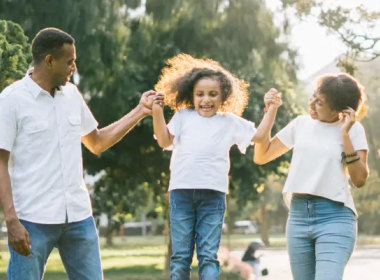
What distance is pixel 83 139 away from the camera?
536 cm

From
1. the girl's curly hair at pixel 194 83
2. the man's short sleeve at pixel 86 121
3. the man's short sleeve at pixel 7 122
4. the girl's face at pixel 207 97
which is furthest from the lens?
the girl's curly hair at pixel 194 83

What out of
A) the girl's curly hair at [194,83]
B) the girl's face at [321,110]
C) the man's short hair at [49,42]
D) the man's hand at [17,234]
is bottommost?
the man's hand at [17,234]

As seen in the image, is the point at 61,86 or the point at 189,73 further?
the point at 189,73

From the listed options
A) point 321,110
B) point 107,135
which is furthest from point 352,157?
point 107,135

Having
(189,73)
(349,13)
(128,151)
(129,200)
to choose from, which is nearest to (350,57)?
(349,13)

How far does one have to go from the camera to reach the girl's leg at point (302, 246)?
5.51 metres

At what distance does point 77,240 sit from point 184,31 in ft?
45.0

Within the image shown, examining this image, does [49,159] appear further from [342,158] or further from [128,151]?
[128,151]

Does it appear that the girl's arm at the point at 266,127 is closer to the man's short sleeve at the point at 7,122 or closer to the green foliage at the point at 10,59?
the man's short sleeve at the point at 7,122

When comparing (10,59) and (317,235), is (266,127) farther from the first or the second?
(10,59)

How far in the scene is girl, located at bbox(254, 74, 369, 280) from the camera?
5430 millimetres

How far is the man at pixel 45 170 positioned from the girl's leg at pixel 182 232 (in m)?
0.69

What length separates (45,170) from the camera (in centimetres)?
476

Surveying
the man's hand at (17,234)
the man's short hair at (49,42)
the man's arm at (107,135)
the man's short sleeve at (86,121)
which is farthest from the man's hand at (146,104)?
the man's hand at (17,234)
